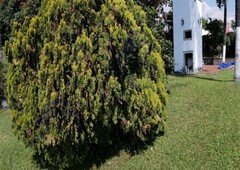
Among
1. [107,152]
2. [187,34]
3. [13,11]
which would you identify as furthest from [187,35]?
[107,152]

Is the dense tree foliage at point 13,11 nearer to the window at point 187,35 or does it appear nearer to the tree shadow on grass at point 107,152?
the tree shadow on grass at point 107,152

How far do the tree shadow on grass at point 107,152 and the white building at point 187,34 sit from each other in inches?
686

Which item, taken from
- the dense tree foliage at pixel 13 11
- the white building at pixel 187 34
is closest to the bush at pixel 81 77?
the dense tree foliage at pixel 13 11

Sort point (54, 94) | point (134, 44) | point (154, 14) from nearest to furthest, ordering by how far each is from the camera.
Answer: point (54, 94)
point (134, 44)
point (154, 14)

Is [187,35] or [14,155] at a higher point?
[187,35]

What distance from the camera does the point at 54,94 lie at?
4484mm

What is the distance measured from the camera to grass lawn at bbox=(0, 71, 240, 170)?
4.80 m

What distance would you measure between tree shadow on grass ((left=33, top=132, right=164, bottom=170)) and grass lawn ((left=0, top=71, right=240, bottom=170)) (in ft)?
0.26

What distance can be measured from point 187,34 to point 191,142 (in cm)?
1897

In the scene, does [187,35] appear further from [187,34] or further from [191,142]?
[191,142]

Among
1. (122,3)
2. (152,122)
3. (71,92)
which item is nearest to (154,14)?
(122,3)

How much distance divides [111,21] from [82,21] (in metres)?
0.42

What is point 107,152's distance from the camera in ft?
18.2

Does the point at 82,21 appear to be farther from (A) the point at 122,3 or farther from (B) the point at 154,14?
(B) the point at 154,14
